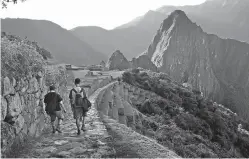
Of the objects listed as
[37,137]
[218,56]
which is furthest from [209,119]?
[218,56]

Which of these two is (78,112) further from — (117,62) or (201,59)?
(201,59)

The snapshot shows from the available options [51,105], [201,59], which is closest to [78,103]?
[51,105]

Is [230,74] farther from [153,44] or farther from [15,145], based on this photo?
[15,145]

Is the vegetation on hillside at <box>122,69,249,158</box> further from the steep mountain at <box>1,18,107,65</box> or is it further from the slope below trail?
the steep mountain at <box>1,18,107,65</box>

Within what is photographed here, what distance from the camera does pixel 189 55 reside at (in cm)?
15138

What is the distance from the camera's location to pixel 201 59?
152 meters

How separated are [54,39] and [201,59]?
85.8 meters

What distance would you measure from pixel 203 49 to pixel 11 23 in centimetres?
10873

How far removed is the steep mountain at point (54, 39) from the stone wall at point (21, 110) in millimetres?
116032

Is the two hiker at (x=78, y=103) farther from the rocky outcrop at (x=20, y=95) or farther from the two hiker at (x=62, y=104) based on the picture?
the rocky outcrop at (x=20, y=95)

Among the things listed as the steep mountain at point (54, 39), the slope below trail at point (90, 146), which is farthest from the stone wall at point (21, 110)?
the steep mountain at point (54, 39)

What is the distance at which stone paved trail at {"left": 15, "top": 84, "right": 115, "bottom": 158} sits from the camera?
510 cm

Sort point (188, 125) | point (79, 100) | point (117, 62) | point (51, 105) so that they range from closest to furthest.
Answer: point (51, 105)
point (79, 100)
point (188, 125)
point (117, 62)

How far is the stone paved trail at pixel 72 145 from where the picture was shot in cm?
510
